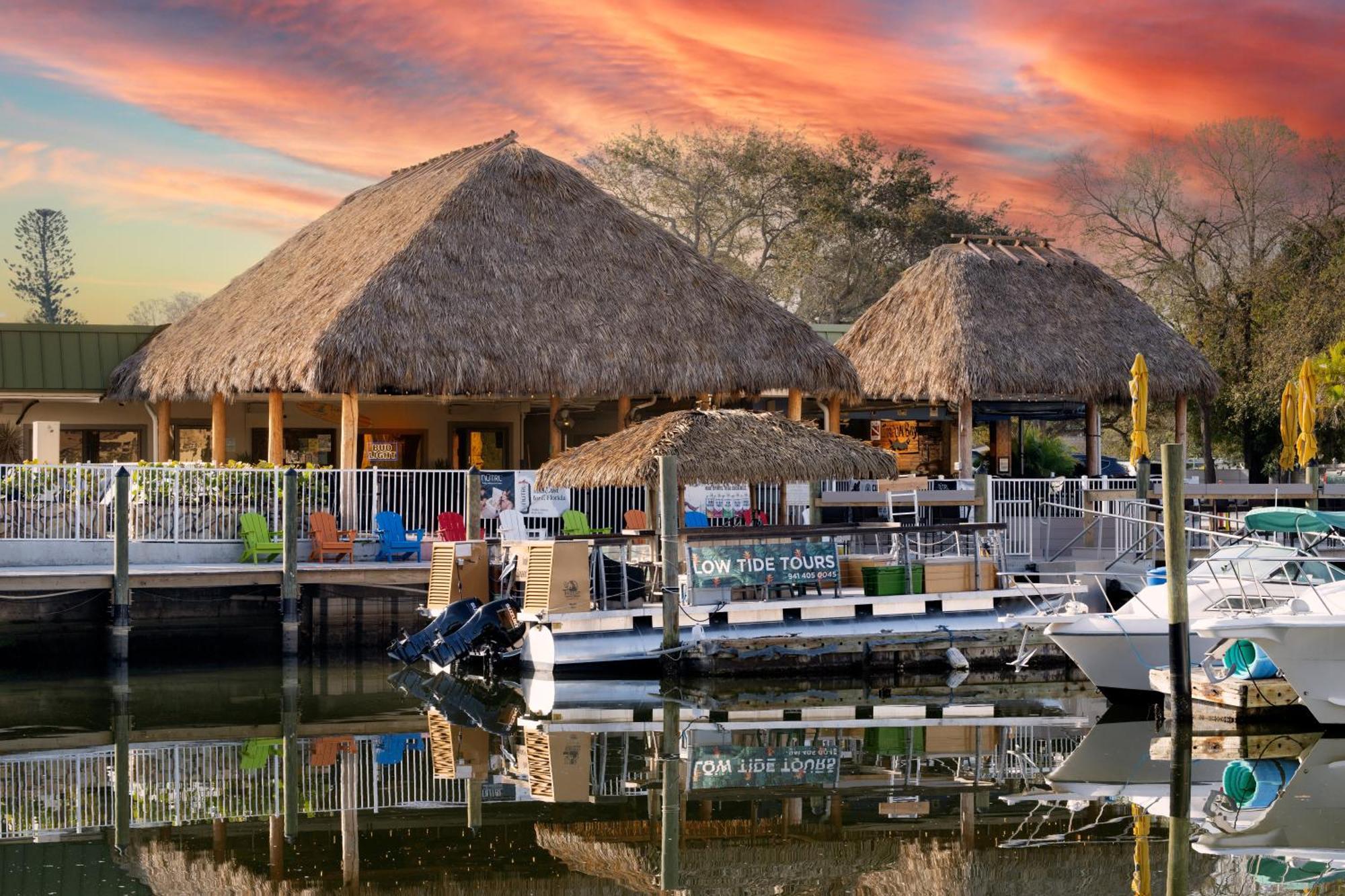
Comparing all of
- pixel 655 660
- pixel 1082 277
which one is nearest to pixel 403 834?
pixel 655 660

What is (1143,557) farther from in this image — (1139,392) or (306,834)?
(306,834)

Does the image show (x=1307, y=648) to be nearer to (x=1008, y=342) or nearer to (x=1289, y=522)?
(x=1289, y=522)

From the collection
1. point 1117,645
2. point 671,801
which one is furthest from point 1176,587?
point 671,801

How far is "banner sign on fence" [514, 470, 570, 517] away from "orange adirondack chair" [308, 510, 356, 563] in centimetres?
252

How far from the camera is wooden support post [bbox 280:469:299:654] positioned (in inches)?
821

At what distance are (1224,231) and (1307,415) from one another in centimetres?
2444

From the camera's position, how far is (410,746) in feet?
51.0

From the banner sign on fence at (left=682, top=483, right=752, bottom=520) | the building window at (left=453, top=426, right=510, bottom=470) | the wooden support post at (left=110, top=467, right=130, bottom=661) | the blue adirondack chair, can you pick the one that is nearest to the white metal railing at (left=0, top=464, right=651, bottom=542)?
the blue adirondack chair

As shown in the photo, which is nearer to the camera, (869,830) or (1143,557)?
(869,830)

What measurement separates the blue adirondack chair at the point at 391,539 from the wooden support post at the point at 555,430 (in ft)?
16.5

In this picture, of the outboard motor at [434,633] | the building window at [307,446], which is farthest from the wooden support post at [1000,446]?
the outboard motor at [434,633]

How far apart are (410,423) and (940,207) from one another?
26.1m

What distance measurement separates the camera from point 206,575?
20797 mm

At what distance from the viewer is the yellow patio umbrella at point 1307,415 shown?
24438 millimetres
